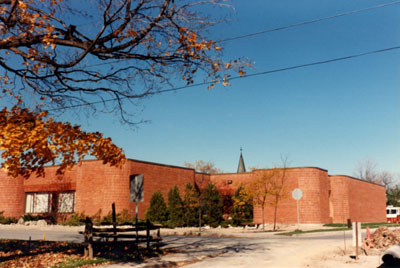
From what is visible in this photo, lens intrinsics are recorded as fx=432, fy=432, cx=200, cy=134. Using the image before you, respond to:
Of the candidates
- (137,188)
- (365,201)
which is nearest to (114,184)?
(137,188)

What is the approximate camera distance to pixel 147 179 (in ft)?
119

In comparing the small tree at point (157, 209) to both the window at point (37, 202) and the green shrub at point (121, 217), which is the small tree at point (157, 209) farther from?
the window at point (37, 202)

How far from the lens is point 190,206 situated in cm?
3434

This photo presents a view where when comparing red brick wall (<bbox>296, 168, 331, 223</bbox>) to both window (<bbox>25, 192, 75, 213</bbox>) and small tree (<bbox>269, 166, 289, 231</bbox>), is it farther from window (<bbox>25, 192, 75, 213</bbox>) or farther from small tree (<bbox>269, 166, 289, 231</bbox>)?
window (<bbox>25, 192, 75, 213</bbox>)

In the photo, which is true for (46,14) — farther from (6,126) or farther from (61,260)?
(61,260)

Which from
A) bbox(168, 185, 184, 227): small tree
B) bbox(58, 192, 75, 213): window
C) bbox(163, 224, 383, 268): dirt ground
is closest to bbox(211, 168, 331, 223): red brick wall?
bbox(168, 185, 184, 227): small tree

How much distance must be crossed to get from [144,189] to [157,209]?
241 centimetres

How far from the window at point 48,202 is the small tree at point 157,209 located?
26.1ft

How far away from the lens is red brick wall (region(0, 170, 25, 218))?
134 ft

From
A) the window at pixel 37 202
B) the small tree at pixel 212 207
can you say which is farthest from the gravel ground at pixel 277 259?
the window at pixel 37 202

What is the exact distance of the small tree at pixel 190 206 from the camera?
110 ft

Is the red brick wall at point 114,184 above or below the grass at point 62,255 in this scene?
above

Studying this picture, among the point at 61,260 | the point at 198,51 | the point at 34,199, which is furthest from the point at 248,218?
the point at 198,51

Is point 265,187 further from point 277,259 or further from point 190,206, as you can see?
point 277,259
